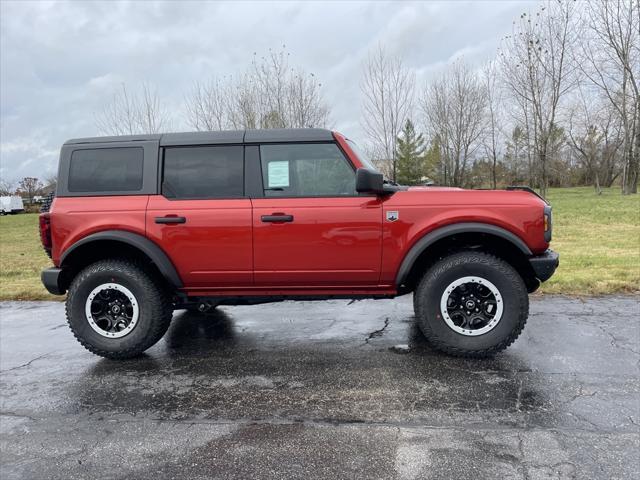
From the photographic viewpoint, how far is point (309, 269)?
4.16 meters

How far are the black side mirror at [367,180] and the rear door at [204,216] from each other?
98cm

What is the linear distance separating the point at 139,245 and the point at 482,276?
2912mm

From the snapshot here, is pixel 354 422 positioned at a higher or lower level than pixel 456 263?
lower

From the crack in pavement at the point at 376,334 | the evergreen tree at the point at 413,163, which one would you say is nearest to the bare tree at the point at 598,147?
the evergreen tree at the point at 413,163

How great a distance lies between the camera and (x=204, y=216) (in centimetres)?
413

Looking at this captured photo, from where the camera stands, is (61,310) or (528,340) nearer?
(528,340)

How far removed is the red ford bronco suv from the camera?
3988 mm

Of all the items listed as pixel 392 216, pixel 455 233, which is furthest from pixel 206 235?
pixel 455 233

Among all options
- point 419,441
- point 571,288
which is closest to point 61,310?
point 419,441

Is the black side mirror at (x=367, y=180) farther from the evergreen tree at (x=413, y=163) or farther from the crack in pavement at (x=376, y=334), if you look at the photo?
the evergreen tree at (x=413, y=163)

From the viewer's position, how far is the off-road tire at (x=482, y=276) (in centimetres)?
394

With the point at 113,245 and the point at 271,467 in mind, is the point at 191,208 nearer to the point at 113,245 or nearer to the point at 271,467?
the point at 113,245

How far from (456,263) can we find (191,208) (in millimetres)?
2300

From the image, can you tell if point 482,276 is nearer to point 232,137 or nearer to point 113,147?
point 232,137
